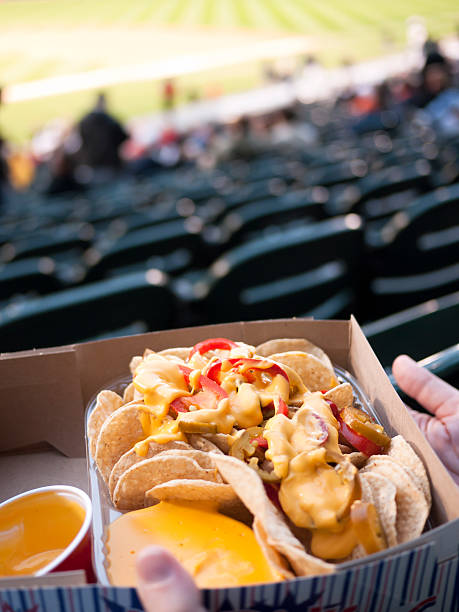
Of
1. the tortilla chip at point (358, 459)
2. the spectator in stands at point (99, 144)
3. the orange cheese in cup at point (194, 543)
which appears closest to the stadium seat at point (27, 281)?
the orange cheese in cup at point (194, 543)

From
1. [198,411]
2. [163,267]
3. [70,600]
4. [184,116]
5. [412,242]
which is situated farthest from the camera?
[184,116]

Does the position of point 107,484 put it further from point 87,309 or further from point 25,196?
point 25,196

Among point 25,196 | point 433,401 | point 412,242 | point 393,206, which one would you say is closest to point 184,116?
point 25,196

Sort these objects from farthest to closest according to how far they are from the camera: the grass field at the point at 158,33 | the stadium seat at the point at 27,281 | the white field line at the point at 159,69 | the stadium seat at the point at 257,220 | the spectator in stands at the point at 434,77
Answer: the white field line at the point at 159,69 < the grass field at the point at 158,33 < the spectator in stands at the point at 434,77 < the stadium seat at the point at 257,220 < the stadium seat at the point at 27,281

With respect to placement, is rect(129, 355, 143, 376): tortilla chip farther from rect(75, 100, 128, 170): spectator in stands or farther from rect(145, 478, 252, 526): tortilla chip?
rect(75, 100, 128, 170): spectator in stands

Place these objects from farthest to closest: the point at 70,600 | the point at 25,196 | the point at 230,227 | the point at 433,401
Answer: the point at 25,196 < the point at 230,227 < the point at 433,401 < the point at 70,600

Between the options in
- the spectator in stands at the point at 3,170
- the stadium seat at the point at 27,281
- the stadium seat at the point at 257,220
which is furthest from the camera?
the spectator in stands at the point at 3,170

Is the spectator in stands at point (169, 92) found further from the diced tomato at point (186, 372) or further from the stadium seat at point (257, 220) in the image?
the diced tomato at point (186, 372)
